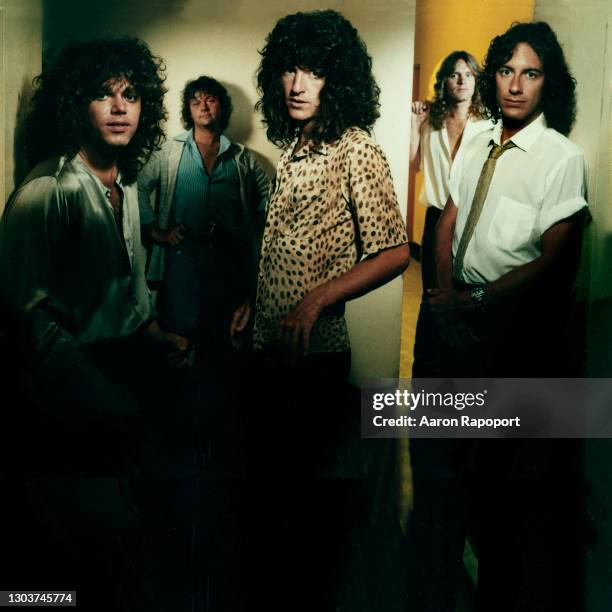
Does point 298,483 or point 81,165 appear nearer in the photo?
point 81,165

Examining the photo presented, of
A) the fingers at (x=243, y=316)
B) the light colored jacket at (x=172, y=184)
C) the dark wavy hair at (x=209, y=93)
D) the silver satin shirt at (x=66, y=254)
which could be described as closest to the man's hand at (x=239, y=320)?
the fingers at (x=243, y=316)

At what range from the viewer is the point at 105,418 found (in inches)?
112

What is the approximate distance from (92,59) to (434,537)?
2062 mm

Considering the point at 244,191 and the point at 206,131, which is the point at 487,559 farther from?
the point at 206,131

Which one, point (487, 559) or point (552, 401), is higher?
point (552, 401)

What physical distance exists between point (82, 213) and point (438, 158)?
1.23 meters

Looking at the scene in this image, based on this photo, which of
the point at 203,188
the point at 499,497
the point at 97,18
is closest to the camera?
the point at 97,18

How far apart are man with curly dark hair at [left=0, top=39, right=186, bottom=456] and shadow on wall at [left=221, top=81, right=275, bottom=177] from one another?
0.24m

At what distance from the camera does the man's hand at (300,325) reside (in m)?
2.81

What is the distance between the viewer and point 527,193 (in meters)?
2.75

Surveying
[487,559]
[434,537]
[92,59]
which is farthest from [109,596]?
[92,59]

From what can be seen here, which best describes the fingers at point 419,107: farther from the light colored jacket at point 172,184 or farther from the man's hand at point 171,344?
the man's hand at point 171,344

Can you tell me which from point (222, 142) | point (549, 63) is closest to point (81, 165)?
point (222, 142)

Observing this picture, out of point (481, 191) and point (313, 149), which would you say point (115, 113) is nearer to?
point (313, 149)
